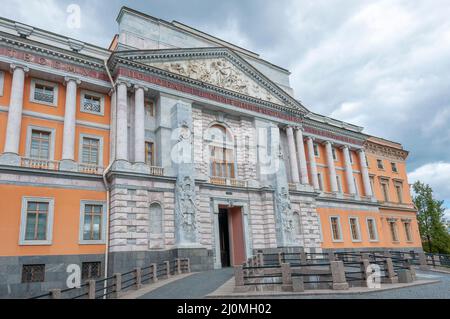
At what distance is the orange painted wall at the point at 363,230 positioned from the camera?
33719mm

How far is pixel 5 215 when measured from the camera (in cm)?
1866

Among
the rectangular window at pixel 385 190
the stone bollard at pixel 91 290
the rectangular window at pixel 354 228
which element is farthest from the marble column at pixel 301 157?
the stone bollard at pixel 91 290

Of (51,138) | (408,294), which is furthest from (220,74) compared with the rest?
(408,294)

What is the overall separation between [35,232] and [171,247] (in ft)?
25.3

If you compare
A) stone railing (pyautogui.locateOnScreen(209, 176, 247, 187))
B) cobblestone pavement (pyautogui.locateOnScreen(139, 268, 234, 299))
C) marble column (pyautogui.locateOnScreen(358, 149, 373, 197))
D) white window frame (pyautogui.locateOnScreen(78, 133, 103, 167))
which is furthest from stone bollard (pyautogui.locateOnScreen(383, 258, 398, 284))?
marble column (pyautogui.locateOnScreen(358, 149, 373, 197))

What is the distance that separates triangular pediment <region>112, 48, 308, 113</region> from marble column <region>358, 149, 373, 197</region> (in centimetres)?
1166

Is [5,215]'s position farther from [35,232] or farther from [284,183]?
[284,183]

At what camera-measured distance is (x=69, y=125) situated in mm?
22156

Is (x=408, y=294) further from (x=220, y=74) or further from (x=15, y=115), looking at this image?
(x=15, y=115)

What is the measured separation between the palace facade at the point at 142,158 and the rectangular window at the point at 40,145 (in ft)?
0.21

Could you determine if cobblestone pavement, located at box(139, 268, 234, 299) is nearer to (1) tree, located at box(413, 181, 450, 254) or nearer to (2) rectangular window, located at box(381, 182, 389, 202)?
(2) rectangular window, located at box(381, 182, 389, 202)

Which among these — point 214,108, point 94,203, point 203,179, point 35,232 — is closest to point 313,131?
point 214,108

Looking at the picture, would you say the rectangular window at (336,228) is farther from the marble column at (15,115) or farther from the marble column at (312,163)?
the marble column at (15,115)
